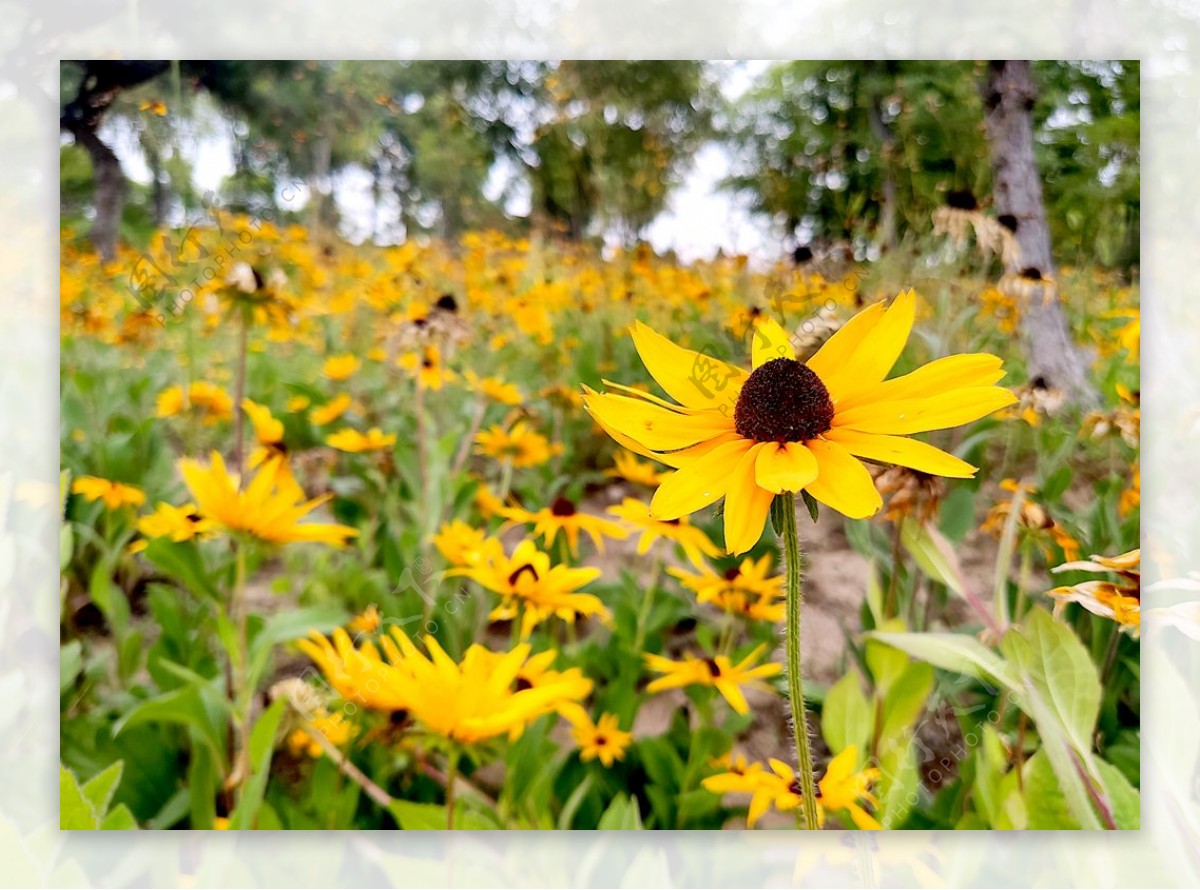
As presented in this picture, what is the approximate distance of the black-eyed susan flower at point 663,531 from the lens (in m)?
0.97

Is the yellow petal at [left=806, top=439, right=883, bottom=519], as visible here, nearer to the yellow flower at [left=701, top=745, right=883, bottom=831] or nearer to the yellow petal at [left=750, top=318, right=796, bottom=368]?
the yellow petal at [left=750, top=318, right=796, bottom=368]

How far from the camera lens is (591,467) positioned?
3.41 ft

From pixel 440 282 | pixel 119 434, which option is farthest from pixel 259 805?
pixel 440 282

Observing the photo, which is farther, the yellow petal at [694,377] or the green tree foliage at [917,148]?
the green tree foliage at [917,148]

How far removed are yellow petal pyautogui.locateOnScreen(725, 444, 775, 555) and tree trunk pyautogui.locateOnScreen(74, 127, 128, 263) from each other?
792 mm

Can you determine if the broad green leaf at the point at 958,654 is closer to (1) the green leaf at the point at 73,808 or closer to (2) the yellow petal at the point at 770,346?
(2) the yellow petal at the point at 770,346

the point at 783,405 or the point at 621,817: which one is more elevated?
the point at 783,405

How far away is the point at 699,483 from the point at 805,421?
87mm

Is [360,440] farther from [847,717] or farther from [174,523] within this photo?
[847,717]

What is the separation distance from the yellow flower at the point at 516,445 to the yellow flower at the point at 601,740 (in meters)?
0.29

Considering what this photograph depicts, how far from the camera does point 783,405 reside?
63 cm

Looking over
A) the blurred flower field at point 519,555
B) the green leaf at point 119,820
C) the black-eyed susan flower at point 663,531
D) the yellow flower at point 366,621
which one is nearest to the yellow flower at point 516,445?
the blurred flower field at point 519,555

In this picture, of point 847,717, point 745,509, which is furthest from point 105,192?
point 847,717

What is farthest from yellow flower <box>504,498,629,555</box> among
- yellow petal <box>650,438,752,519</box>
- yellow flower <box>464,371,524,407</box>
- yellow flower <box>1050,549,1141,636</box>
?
yellow flower <box>1050,549,1141,636</box>
